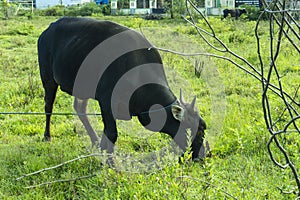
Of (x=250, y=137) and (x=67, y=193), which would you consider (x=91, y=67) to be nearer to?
(x=67, y=193)

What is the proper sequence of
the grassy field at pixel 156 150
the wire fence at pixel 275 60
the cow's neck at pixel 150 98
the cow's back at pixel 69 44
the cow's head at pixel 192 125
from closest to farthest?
the wire fence at pixel 275 60
the grassy field at pixel 156 150
the cow's head at pixel 192 125
the cow's neck at pixel 150 98
the cow's back at pixel 69 44

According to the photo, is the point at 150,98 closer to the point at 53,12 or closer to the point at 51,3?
the point at 53,12

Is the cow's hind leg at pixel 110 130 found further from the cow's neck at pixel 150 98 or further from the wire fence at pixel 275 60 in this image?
the wire fence at pixel 275 60

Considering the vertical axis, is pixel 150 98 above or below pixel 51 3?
below

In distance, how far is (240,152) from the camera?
4.66m

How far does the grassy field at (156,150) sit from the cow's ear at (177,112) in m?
0.40

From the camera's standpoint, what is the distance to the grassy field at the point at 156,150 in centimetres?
342

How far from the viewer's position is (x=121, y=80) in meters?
4.50

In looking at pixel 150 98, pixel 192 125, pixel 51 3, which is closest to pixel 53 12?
pixel 51 3

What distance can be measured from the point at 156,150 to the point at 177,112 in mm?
843

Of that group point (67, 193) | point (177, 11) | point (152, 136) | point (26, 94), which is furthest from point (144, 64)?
point (177, 11)

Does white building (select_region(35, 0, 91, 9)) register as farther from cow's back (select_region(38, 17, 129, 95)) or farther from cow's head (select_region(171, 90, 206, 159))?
cow's head (select_region(171, 90, 206, 159))

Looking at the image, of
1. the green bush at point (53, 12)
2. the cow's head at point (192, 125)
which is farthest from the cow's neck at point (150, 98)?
the green bush at point (53, 12)

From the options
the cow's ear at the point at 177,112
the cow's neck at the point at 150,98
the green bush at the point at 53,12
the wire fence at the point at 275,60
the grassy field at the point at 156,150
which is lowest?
the grassy field at the point at 156,150
